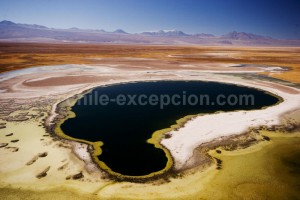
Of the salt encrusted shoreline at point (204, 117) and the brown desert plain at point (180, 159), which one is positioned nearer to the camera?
the brown desert plain at point (180, 159)

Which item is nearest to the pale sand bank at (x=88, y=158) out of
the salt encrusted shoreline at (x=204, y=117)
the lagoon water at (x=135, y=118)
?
the salt encrusted shoreline at (x=204, y=117)

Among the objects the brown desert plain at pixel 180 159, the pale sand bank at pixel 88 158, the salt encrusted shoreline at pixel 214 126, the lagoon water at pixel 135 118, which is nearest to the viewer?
the brown desert plain at pixel 180 159

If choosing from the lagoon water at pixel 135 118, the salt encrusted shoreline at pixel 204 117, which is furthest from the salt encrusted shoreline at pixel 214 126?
the lagoon water at pixel 135 118

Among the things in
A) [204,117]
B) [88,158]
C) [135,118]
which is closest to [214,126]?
[204,117]

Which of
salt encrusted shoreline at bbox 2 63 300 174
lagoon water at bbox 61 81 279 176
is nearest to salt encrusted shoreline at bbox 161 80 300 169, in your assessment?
salt encrusted shoreline at bbox 2 63 300 174

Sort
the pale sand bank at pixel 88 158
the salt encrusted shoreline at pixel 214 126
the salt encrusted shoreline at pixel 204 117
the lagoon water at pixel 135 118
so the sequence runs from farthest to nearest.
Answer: the salt encrusted shoreline at pixel 204 117 → the salt encrusted shoreline at pixel 214 126 → the lagoon water at pixel 135 118 → the pale sand bank at pixel 88 158

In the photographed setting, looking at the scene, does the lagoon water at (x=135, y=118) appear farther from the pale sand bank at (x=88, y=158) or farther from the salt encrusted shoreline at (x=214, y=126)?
the pale sand bank at (x=88, y=158)

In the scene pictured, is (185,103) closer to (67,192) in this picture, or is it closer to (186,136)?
(186,136)

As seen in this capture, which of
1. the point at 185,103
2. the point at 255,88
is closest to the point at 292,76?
the point at 255,88

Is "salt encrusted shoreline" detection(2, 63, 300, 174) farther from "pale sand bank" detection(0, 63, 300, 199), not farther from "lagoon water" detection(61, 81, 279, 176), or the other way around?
"lagoon water" detection(61, 81, 279, 176)

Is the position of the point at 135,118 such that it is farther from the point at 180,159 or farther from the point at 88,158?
the point at 180,159
